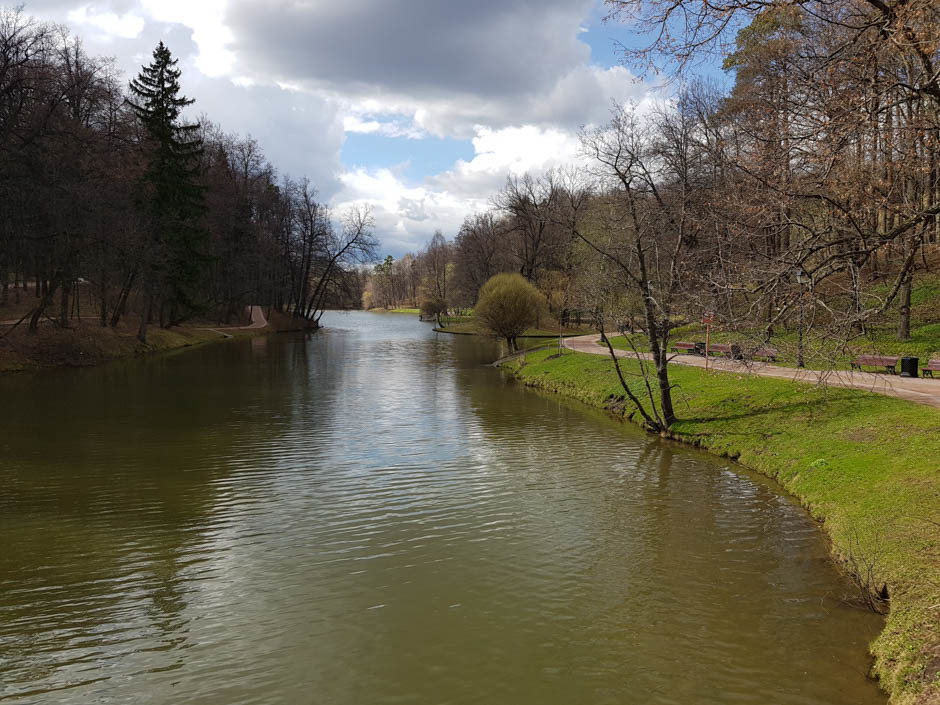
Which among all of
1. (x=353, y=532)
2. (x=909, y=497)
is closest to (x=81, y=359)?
(x=353, y=532)

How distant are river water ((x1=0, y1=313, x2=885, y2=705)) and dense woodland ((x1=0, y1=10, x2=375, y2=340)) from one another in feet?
52.0

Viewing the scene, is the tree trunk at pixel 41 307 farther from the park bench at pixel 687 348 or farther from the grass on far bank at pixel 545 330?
the park bench at pixel 687 348

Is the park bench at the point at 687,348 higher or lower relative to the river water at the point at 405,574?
higher

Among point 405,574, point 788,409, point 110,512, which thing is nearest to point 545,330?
point 788,409

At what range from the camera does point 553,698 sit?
575 centimetres

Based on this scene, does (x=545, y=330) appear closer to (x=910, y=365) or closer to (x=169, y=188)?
(x=169, y=188)

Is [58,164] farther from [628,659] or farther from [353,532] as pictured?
[628,659]

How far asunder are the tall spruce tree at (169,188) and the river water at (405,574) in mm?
27919

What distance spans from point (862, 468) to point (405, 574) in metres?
8.77

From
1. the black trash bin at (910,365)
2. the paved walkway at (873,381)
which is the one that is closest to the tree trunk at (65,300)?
the paved walkway at (873,381)

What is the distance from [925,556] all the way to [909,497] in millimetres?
1995

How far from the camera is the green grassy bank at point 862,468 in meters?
6.28

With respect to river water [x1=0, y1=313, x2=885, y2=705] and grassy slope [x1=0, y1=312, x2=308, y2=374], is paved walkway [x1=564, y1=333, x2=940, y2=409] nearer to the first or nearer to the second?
river water [x1=0, y1=313, x2=885, y2=705]

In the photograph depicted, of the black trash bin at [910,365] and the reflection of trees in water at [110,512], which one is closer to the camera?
the reflection of trees in water at [110,512]
